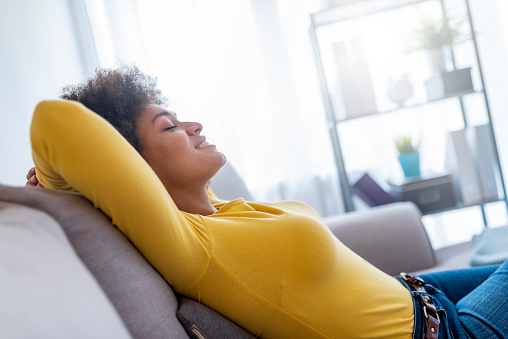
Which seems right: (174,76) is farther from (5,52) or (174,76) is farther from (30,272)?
(30,272)

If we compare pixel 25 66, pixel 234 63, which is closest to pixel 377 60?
pixel 234 63

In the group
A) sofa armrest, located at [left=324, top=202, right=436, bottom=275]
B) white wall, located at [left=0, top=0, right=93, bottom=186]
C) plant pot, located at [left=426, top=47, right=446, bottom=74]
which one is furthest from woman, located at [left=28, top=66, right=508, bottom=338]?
plant pot, located at [left=426, top=47, right=446, bottom=74]

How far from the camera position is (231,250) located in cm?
88

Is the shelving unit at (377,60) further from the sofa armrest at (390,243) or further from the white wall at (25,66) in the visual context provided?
the white wall at (25,66)

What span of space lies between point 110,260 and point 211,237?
22cm

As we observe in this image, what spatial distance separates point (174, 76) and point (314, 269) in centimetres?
218

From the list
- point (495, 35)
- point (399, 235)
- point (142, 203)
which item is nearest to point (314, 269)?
point (142, 203)

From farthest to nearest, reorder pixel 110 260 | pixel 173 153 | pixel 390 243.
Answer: pixel 390 243 → pixel 173 153 → pixel 110 260

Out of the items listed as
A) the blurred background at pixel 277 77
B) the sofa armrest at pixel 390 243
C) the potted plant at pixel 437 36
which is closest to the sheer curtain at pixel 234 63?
the blurred background at pixel 277 77

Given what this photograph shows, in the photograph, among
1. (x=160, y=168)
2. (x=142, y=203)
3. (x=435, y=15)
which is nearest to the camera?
(x=142, y=203)

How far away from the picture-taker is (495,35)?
2836mm

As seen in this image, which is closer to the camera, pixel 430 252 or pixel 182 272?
pixel 182 272

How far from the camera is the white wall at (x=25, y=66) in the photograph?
6.42 ft

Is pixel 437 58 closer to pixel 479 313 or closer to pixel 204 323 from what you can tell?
pixel 479 313
